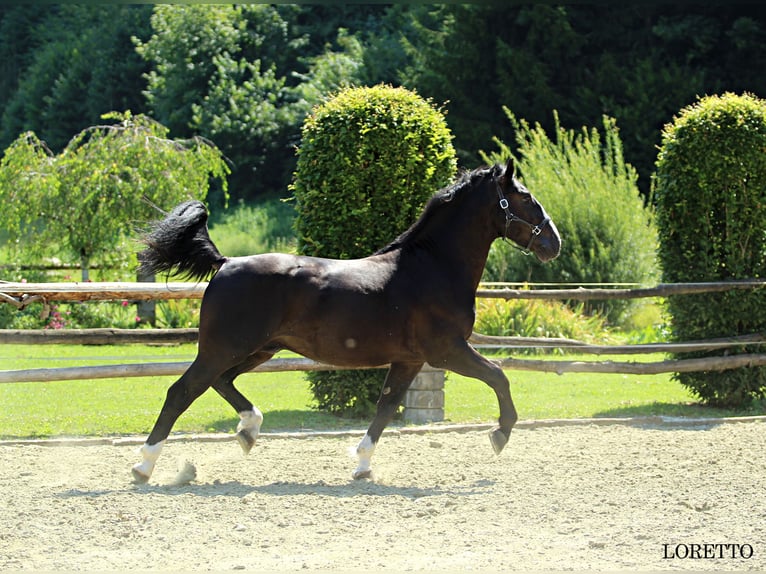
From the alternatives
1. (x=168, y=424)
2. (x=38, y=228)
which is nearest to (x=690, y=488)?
(x=168, y=424)

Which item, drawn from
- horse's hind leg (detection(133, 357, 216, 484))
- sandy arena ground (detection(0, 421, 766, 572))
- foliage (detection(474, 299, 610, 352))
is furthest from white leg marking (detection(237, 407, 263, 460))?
foliage (detection(474, 299, 610, 352))

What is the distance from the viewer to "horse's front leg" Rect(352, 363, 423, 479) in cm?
678

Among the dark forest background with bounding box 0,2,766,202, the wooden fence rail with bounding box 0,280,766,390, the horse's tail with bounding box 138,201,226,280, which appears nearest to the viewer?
the horse's tail with bounding box 138,201,226,280

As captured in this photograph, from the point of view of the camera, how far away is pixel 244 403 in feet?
22.8

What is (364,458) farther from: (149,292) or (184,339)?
(149,292)

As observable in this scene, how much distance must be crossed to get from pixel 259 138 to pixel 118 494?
28.6m

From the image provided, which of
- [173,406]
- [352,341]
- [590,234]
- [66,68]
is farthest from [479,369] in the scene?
[66,68]

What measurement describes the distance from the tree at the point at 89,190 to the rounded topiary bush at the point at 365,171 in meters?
8.25

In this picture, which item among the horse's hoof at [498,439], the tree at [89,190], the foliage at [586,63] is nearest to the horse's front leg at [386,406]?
the horse's hoof at [498,439]

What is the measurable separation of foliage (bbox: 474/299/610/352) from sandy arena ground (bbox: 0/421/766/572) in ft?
19.4

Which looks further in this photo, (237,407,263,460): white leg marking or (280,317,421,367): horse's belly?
(237,407,263,460): white leg marking

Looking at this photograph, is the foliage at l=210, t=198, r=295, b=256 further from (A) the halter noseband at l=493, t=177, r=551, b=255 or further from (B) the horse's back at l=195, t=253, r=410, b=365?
(B) the horse's back at l=195, t=253, r=410, b=365

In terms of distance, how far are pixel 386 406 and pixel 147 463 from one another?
1.71 m

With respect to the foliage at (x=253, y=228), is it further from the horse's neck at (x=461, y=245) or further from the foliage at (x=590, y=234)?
the horse's neck at (x=461, y=245)
